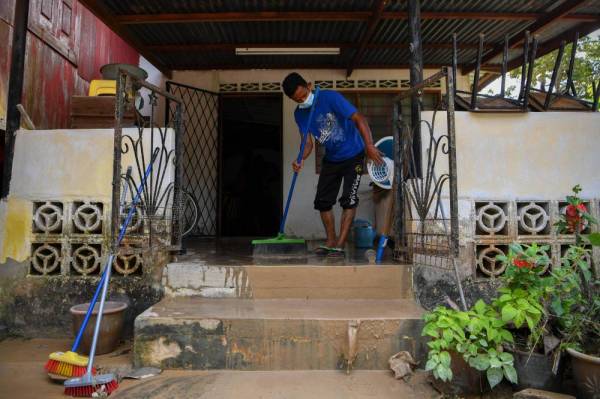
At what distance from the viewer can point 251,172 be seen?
8031mm

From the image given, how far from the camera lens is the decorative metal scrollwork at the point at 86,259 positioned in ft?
9.75

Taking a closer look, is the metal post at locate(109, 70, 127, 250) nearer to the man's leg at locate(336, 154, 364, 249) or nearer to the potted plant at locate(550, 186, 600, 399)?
the man's leg at locate(336, 154, 364, 249)

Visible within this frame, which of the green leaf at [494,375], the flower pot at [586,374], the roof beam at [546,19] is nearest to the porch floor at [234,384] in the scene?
the green leaf at [494,375]

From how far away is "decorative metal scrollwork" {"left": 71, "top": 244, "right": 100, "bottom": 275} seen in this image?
2973mm

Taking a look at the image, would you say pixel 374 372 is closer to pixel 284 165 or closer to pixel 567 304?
pixel 567 304

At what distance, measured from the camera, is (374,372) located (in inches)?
91.3

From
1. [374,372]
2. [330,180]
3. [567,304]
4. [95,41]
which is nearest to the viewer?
[567,304]

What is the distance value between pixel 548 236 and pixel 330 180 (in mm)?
1718

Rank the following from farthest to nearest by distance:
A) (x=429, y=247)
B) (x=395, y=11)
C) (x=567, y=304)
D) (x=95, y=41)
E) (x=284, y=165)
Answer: (x=284, y=165) → (x=95, y=41) → (x=395, y=11) → (x=429, y=247) → (x=567, y=304)

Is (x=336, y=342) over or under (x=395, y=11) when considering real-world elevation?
under

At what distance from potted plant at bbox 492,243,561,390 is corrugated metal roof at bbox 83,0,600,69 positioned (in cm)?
291

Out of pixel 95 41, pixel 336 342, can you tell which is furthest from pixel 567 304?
pixel 95 41

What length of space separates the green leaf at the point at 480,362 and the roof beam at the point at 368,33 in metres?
3.06

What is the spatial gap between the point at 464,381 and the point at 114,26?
14.5 ft
